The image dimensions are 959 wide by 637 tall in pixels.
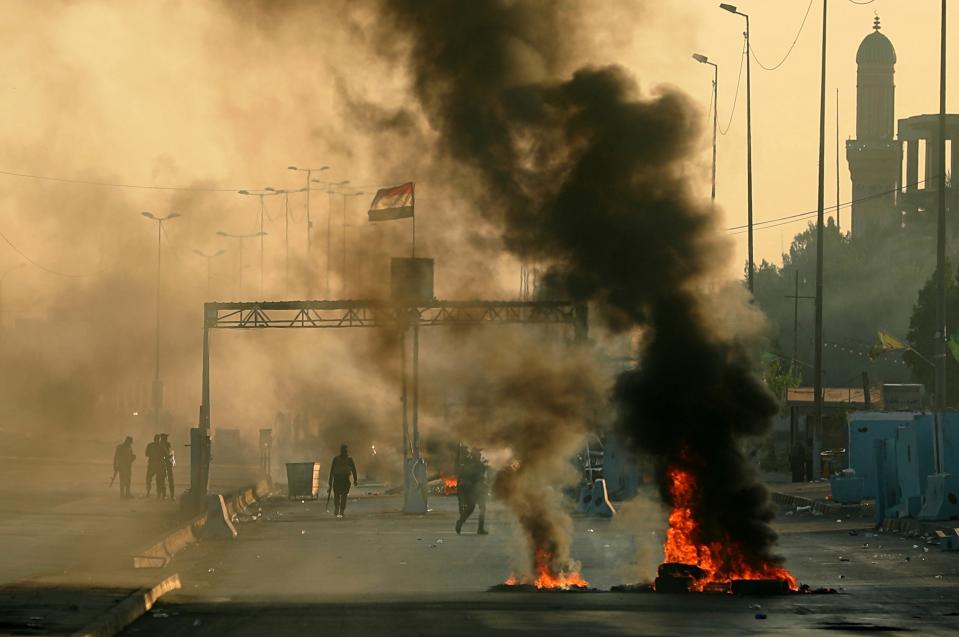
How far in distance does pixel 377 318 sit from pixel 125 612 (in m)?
43.7

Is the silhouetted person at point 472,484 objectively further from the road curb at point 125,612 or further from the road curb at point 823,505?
the road curb at point 125,612

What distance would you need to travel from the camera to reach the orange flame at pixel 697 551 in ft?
73.9

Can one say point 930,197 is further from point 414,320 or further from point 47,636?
point 47,636

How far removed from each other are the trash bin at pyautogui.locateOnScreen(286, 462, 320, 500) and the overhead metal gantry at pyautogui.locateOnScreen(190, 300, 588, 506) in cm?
268

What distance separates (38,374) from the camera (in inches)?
4446

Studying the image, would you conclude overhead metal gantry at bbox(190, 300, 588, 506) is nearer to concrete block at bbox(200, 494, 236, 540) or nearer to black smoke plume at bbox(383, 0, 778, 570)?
black smoke plume at bbox(383, 0, 778, 570)

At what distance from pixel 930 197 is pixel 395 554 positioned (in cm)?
14592

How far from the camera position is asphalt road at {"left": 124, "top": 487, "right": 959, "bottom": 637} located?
1800 centimetres

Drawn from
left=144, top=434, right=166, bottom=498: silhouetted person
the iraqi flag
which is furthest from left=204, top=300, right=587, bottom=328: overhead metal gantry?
left=144, top=434, right=166, bottom=498: silhouetted person

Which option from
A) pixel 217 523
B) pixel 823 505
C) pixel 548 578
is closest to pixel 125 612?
pixel 548 578

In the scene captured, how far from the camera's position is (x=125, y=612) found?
18500mm

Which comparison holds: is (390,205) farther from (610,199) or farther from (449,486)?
(610,199)

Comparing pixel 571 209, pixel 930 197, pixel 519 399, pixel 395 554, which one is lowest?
pixel 395 554


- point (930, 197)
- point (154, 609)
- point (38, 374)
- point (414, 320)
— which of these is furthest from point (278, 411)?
point (154, 609)
